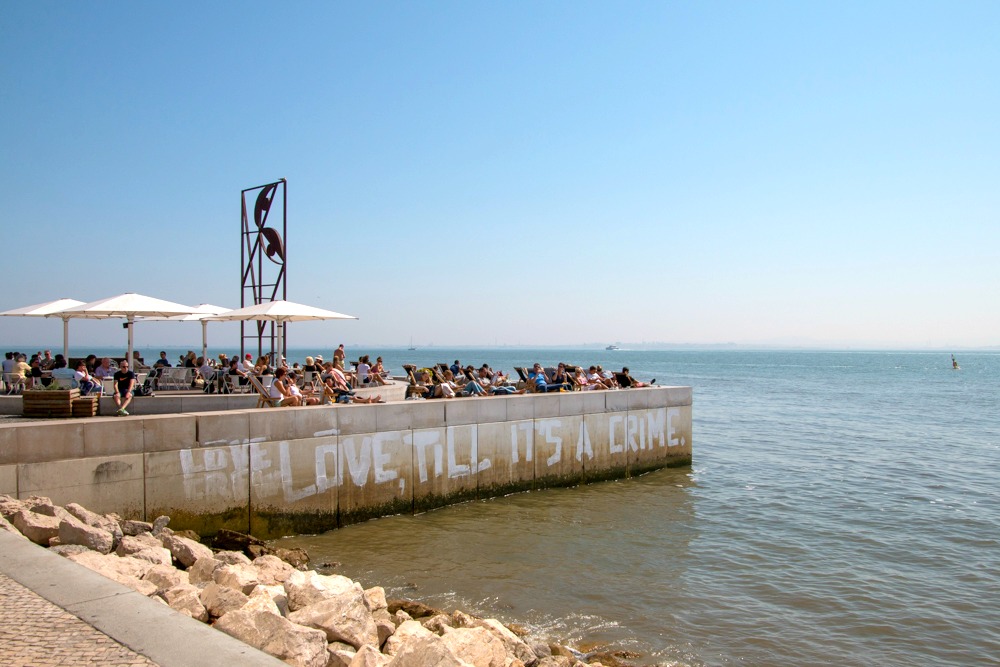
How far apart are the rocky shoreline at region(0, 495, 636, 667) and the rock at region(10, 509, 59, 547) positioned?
0.01 meters

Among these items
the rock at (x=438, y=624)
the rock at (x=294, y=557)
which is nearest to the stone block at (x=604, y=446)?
the rock at (x=294, y=557)

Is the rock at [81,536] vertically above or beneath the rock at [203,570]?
above

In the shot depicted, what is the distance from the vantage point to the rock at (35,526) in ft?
25.7

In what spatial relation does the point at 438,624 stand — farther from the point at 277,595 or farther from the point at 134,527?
the point at 134,527

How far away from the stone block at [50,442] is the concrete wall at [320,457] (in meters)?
0.01

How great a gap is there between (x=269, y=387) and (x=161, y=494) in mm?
5933

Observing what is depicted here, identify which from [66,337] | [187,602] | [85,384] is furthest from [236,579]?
[66,337]

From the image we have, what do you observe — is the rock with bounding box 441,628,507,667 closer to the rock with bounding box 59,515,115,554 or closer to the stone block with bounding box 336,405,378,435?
the rock with bounding box 59,515,115,554

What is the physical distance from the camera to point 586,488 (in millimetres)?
16172

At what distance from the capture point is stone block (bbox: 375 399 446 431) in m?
12.9

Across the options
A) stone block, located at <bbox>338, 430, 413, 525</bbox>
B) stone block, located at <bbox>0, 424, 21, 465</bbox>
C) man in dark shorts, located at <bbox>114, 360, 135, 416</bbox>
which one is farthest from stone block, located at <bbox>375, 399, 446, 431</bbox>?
stone block, located at <bbox>0, 424, 21, 465</bbox>

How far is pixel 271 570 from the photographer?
8.92m

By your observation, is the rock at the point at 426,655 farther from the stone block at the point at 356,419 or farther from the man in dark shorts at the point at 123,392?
the man in dark shorts at the point at 123,392

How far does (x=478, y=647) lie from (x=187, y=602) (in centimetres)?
241
